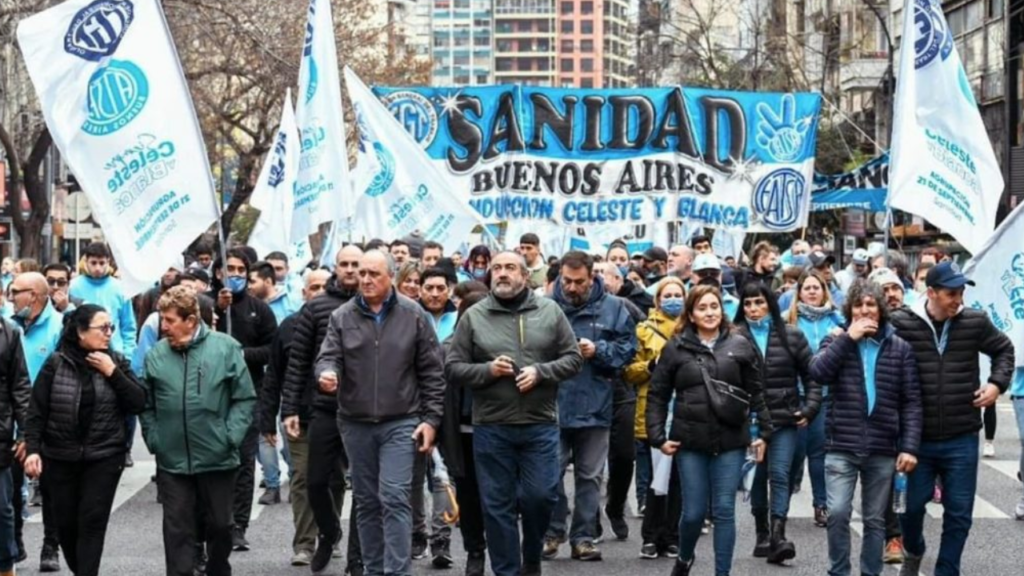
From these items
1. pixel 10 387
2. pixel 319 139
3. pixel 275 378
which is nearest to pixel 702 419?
pixel 275 378

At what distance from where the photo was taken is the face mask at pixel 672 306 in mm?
12172

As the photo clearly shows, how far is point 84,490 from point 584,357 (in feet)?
10.1

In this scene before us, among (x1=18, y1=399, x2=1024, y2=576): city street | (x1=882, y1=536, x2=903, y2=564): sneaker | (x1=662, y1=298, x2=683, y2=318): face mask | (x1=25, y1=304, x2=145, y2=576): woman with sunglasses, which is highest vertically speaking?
(x1=662, y1=298, x2=683, y2=318): face mask

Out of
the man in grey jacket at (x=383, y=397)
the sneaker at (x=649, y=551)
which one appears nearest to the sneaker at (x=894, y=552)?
the sneaker at (x=649, y=551)

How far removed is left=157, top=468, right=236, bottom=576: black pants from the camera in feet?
31.5

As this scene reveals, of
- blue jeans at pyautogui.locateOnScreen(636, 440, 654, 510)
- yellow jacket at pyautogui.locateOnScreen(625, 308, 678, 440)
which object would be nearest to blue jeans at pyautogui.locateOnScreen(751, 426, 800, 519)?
yellow jacket at pyautogui.locateOnScreen(625, 308, 678, 440)

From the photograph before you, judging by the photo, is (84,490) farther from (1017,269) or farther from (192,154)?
(1017,269)

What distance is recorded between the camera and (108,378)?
9.66m

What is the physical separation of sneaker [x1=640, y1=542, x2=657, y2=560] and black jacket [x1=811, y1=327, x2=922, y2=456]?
1973mm

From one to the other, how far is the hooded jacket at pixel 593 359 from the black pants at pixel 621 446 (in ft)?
1.87

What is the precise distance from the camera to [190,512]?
31.6 feet

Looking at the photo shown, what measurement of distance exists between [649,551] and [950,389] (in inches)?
96.4

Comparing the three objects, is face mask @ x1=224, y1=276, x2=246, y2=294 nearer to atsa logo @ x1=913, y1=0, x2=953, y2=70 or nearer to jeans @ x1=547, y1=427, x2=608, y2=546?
jeans @ x1=547, y1=427, x2=608, y2=546

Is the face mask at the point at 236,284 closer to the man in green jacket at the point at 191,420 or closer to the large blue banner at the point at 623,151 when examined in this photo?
the man in green jacket at the point at 191,420
